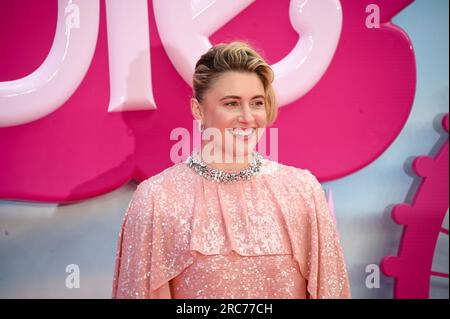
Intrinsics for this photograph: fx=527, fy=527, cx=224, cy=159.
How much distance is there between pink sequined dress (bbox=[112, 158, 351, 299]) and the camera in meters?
1.51

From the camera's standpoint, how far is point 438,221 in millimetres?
2186

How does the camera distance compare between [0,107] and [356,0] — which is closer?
[0,107]

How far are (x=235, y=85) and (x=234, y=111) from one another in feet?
0.25

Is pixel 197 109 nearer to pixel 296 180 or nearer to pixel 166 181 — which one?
pixel 166 181

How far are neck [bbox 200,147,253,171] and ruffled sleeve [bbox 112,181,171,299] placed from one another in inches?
Result: 8.4

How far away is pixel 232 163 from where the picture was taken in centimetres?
163

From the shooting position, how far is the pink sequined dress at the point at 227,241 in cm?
151

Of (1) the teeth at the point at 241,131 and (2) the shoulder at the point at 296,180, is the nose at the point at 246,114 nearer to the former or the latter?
(1) the teeth at the point at 241,131

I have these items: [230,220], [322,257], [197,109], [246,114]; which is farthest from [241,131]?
[322,257]
